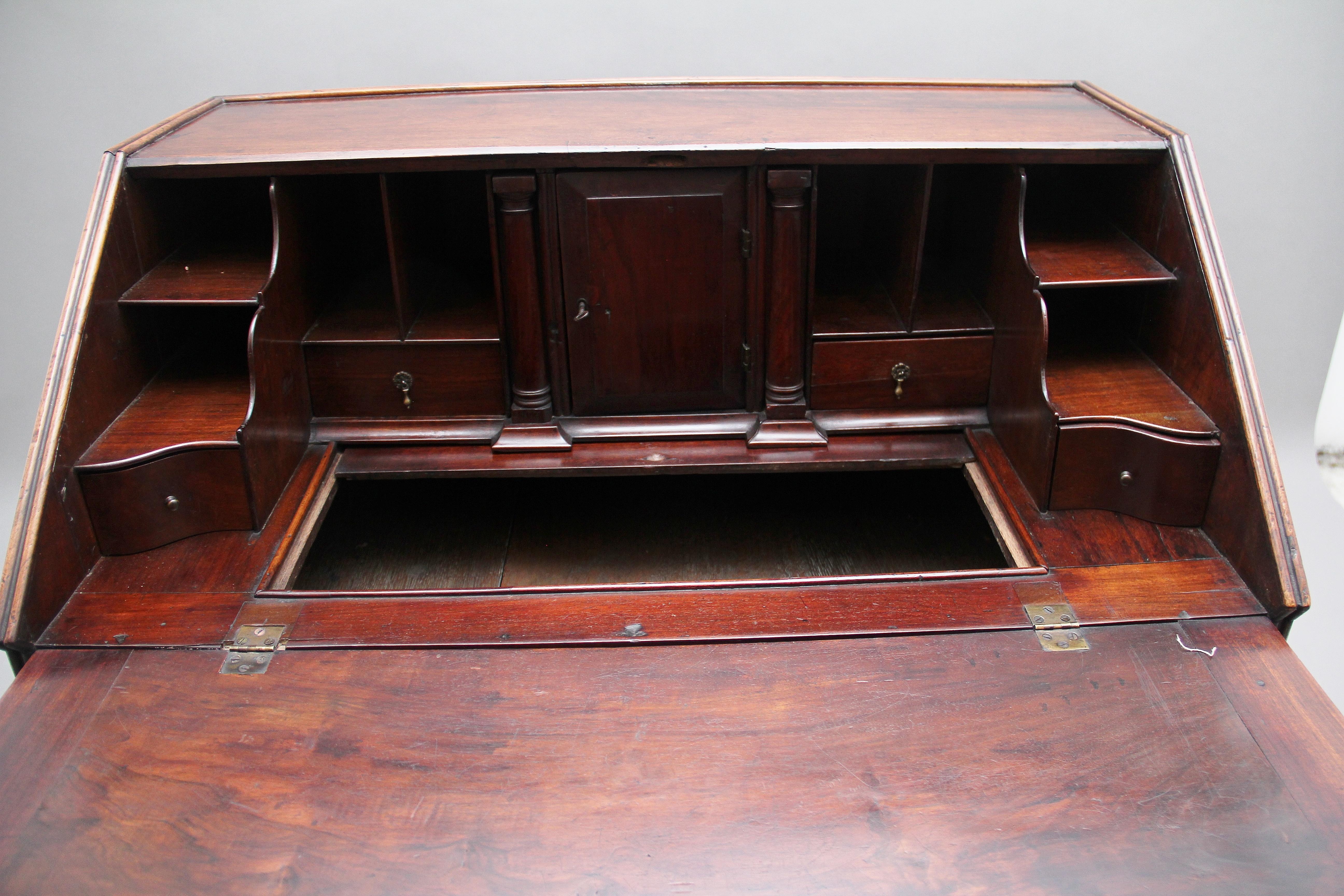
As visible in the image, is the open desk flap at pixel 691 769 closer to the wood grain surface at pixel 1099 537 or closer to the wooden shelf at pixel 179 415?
the wood grain surface at pixel 1099 537

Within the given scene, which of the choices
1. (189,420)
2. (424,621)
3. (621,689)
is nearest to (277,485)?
(189,420)

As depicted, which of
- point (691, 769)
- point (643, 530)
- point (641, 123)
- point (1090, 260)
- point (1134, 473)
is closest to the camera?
point (691, 769)

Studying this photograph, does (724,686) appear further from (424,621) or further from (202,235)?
(202,235)

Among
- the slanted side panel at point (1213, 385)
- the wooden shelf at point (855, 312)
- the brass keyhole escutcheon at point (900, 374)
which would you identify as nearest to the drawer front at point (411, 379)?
the wooden shelf at point (855, 312)

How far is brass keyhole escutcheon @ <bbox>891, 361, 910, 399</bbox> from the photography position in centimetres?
196

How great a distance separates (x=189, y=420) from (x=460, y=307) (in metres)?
0.54

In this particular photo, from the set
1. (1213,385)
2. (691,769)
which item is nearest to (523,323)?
(691,769)

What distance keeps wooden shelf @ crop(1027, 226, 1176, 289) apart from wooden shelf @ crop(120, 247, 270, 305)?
1299mm

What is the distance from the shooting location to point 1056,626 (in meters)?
1.48

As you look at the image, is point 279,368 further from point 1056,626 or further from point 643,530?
point 1056,626

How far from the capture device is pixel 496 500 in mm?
2354

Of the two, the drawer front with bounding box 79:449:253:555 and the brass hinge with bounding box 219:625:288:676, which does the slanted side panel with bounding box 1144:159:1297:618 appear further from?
the drawer front with bounding box 79:449:253:555

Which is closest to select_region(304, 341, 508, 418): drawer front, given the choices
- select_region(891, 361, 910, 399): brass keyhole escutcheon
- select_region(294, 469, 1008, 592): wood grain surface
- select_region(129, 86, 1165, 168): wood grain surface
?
select_region(294, 469, 1008, 592): wood grain surface

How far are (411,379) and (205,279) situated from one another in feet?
1.25
